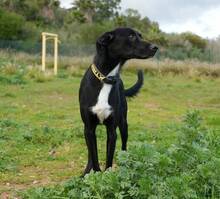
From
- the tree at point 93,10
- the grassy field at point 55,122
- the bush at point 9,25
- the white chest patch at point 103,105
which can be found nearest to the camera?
the white chest patch at point 103,105

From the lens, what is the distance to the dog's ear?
19.2 ft

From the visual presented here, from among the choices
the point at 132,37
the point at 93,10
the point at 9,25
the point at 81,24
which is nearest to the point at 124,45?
the point at 132,37

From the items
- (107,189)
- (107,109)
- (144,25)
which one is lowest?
(107,189)

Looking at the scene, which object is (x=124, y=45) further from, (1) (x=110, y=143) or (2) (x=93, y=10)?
(2) (x=93, y=10)

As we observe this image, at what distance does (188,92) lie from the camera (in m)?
19.1

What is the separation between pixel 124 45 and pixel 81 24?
49672 mm

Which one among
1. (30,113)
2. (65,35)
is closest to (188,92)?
(30,113)

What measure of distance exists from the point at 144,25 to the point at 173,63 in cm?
3538

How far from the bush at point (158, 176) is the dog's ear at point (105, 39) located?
1806mm

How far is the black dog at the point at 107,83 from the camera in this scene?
578 cm

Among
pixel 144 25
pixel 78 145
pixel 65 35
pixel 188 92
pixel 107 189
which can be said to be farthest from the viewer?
pixel 144 25

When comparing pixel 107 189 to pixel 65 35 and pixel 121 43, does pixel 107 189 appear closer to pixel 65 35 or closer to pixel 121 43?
pixel 121 43

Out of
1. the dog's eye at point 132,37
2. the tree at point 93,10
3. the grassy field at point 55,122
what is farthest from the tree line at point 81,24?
the dog's eye at point 132,37

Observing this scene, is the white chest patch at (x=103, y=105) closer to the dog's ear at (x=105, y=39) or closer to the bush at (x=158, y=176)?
the dog's ear at (x=105, y=39)
